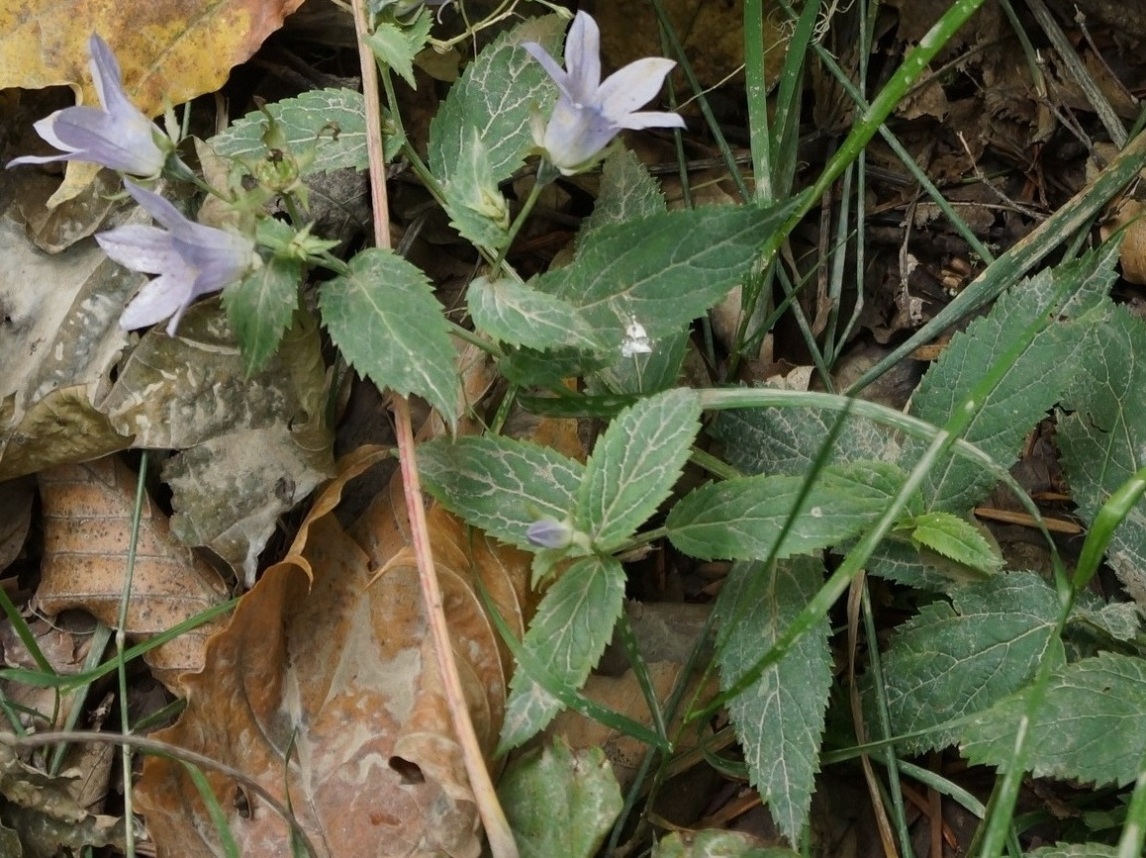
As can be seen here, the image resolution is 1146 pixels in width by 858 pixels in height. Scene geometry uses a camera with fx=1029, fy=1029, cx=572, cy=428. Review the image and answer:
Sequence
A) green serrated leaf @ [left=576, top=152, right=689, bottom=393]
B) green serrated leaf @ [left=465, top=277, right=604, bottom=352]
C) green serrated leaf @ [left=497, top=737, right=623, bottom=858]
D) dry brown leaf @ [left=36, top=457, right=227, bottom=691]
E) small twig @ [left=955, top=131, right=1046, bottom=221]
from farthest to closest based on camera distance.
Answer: small twig @ [left=955, top=131, right=1046, bottom=221], dry brown leaf @ [left=36, top=457, right=227, bottom=691], green serrated leaf @ [left=576, top=152, right=689, bottom=393], green serrated leaf @ [left=497, top=737, right=623, bottom=858], green serrated leaf @ [left=465, top=277, right=604, bottom=352]

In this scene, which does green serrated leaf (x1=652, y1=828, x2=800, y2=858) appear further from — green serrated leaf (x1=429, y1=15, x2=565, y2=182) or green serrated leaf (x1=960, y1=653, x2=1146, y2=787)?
green serrated leaf (x1=429, y1=15, x2=565, y2=182)

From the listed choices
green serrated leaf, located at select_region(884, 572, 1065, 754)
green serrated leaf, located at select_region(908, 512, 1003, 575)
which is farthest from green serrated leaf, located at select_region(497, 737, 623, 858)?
green serrated leaf, located at select_region(908, 512, 1003, 575)

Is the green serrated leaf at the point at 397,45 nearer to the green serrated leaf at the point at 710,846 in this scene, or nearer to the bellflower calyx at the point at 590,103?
the bellflower calyx at the point at 590,103

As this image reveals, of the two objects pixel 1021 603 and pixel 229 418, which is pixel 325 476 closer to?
pixel 229 418

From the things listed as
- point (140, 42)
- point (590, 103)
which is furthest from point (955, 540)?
point (140, 42)

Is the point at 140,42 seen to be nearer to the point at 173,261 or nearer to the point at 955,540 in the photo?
the point at 173,261

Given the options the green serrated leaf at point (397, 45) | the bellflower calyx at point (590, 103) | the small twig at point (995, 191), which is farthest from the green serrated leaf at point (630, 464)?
the small twig at point (995, 191)

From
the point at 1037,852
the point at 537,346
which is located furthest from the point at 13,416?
the point at 1037,852

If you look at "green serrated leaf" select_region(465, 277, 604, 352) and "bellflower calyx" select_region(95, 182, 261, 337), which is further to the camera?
"green serrated leaf" select_region(465, 277, 604, 352)
